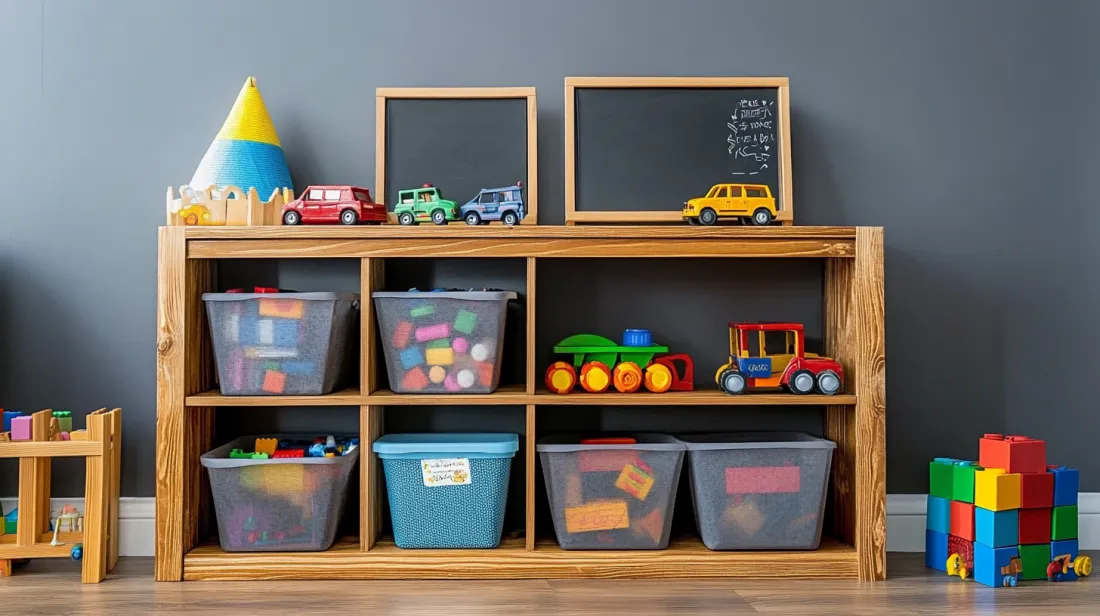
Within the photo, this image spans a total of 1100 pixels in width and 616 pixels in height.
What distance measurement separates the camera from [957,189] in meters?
2.74

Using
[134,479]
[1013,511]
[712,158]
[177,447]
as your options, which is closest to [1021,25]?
[712,158]

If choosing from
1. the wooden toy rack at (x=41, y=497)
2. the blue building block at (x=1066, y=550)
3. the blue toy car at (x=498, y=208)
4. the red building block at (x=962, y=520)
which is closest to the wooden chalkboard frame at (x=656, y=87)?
the blue toy car at (x=498, y=208)

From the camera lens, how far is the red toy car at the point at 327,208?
2391mm

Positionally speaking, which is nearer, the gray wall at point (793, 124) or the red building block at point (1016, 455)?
the red building block at point (1016, 455)

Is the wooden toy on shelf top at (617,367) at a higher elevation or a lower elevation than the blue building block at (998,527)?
higher

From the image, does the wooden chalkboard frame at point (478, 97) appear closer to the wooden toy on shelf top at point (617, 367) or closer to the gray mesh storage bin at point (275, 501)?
the wooden toy on shelf top at point (617, 367)

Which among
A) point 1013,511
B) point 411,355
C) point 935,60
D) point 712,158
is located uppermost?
point 935,60

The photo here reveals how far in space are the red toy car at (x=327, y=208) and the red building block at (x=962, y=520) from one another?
1.84 m

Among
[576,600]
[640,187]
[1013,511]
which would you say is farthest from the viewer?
[640,187]

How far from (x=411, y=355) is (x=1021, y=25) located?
2199 millimetres

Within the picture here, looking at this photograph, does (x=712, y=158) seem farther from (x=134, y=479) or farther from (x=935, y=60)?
(x=134, y=479)

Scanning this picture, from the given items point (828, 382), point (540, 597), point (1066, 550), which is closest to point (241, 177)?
point (540, 597)

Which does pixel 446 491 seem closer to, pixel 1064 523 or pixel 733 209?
pixel 733 209

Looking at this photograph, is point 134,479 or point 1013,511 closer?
point 1013,511
